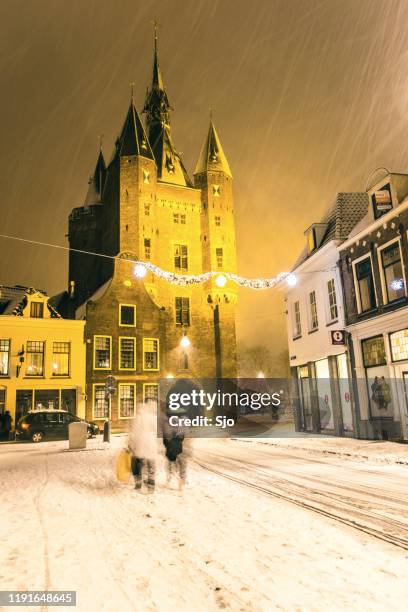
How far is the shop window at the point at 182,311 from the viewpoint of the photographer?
4544 centimetres

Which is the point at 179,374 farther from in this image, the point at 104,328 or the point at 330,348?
the point at 330,348

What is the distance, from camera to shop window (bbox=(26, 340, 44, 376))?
3085 cm

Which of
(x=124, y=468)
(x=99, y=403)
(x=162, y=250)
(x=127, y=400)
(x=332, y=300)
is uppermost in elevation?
(x=162, y=250)

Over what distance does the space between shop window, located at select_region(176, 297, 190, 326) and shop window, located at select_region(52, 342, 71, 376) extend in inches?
585

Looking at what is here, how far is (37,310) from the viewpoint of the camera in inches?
1249

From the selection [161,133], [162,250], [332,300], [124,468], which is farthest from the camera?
[161,133]

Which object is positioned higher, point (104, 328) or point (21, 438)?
point (104, 328)

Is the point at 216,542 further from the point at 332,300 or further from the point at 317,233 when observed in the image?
the point at 317,233

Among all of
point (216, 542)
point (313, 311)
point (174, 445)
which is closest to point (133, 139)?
point (313, 311)

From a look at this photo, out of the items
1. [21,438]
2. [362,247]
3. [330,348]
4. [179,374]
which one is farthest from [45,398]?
[362,247]

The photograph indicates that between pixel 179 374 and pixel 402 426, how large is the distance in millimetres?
27662

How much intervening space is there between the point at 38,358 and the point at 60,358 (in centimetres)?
146

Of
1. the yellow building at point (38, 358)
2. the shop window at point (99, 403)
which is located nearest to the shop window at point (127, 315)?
the yellow building at point (38, 358)

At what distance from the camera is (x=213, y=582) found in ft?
13.6
